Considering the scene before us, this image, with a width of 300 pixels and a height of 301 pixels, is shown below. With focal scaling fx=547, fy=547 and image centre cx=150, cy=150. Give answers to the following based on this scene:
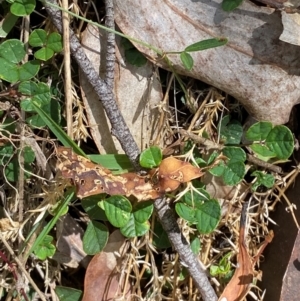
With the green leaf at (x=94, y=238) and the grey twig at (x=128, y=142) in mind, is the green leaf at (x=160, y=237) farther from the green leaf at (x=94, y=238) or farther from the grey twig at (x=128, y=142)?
the green leaf at (x=94, y=238)

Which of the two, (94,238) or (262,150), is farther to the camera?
(94,238)

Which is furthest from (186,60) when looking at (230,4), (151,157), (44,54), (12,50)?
(12,50)

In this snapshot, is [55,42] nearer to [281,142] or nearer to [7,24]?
[7,24]

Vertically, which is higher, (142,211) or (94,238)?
(142,211)

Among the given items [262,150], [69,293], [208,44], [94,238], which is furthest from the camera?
[69,293]

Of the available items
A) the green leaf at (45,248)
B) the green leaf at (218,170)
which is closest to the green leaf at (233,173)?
the green leaf at (218,170)

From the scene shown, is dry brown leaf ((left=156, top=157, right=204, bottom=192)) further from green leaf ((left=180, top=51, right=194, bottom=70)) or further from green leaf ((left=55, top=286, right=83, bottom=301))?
green leaf ((left=55, top=286, right=83, bottom=301))

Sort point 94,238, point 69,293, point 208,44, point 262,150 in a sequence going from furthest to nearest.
Answer: point 69,293 → point 94,238 → point 262,150 → point 208,44
